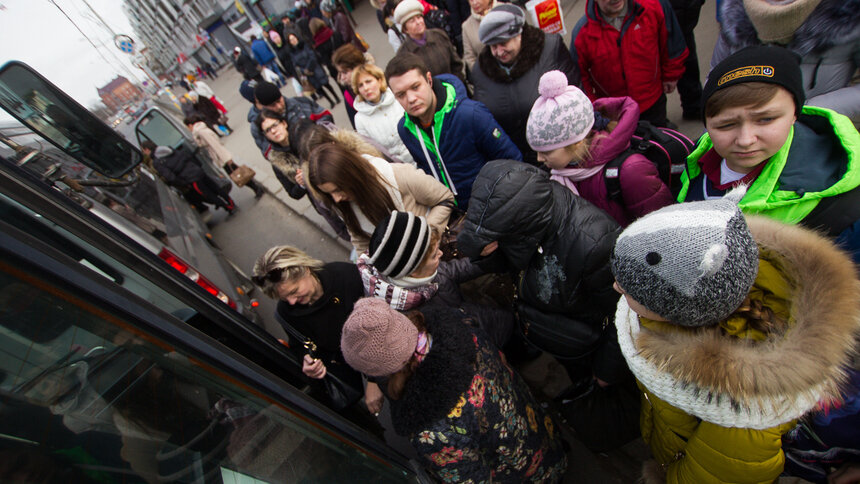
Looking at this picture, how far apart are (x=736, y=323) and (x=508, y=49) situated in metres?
2.41

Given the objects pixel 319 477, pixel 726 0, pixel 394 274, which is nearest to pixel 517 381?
pixel 394 274

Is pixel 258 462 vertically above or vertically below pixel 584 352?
above

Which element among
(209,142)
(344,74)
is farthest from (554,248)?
(209,142)

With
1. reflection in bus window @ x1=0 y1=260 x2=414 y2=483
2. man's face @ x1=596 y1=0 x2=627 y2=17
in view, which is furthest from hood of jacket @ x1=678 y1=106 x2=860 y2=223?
reflection in bus window @ x1=0 y1=260 x2=414 y2=483

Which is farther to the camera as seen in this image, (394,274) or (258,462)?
(394,274)

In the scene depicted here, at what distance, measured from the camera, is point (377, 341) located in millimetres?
1390

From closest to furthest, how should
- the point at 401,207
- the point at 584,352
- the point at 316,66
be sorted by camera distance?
the point at 584,352, the point at 401,207, the point at 316,66

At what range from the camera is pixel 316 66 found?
7.89 metres

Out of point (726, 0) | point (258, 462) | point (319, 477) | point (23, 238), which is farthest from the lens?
point (726, 0)

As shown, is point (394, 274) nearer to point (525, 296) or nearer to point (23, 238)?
point (525, 296)

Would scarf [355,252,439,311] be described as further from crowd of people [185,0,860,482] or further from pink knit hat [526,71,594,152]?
pink knit hat [526,71,594,152]

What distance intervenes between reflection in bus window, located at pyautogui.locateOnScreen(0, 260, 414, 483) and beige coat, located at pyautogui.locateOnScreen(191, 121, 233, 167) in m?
6.08

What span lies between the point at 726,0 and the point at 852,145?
1.45m

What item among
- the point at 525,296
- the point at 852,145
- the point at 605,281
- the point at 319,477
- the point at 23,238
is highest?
the point at 23,238
